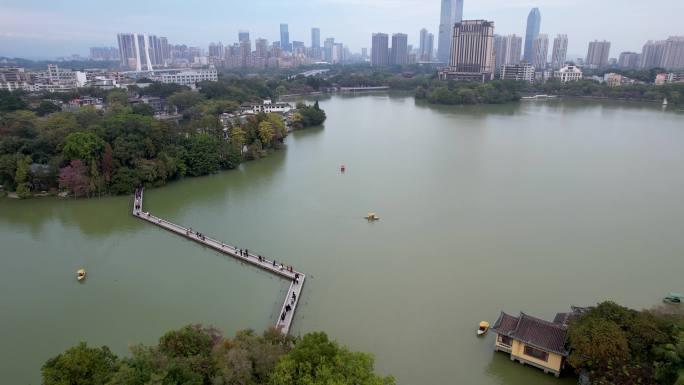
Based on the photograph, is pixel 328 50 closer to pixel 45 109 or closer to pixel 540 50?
pixel 540 50

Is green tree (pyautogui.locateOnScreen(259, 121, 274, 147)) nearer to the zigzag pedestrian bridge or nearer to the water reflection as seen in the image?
the zigzag pedestrian bridge

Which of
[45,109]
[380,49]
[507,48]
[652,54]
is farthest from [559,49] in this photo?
[45,109]

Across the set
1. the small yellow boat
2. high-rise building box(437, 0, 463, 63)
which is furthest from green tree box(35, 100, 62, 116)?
high-rise building box(437, 0, 463, 63)

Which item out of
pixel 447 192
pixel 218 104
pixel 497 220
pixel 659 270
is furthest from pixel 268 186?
pixel 218 104

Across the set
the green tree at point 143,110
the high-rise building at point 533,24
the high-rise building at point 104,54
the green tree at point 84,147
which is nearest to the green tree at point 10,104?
the green tree at point 143,110

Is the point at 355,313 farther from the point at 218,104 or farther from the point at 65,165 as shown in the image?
the point at 218,104

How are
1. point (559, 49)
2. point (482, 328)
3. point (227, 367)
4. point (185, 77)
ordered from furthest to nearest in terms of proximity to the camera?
point (559, 49)
point (185, 77)
point (482, 328)
point (227, 367)
